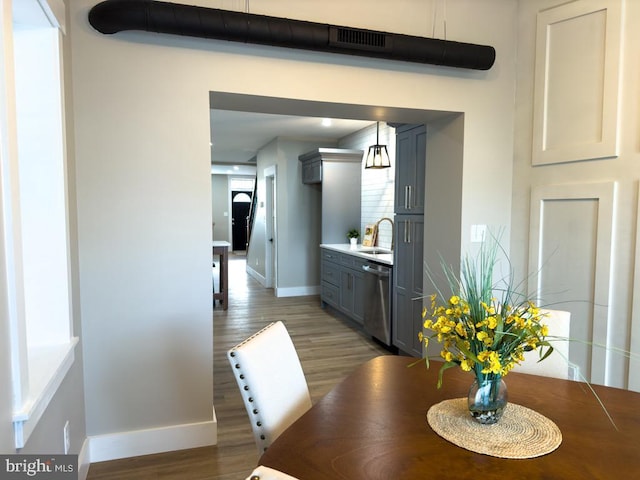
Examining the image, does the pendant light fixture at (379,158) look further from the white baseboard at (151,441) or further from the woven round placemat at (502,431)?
the woven round placemat at (502,431)

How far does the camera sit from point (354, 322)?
5.13m

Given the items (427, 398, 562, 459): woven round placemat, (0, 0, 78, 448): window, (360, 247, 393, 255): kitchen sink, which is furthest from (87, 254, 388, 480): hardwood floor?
(427, 398, 562, 459): woven round placemat

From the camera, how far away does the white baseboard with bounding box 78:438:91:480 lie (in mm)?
2095

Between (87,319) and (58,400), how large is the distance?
1.91 ft

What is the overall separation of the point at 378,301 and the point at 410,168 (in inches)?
54.1

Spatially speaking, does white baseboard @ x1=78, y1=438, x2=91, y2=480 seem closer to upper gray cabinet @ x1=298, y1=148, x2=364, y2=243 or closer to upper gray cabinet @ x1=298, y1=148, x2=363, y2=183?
upper gray cabinet @ x1=298, y1=148, x2=364, y2=243

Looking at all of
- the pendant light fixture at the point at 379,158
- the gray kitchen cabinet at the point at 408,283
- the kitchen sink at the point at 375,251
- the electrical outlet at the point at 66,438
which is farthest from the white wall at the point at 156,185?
the kitchen sink at the point at 375,251

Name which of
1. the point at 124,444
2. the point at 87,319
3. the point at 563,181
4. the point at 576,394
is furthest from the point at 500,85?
the point at 124,444

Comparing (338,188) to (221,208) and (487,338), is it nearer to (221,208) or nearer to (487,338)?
(487,338)

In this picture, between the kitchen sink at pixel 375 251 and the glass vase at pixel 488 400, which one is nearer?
the glass vase at pixel 488 400

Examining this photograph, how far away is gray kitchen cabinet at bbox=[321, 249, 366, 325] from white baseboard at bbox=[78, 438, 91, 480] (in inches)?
118

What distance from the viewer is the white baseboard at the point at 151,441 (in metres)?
2.32

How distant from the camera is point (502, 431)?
1.21 meters

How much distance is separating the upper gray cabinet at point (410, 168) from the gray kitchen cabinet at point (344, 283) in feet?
3.58
